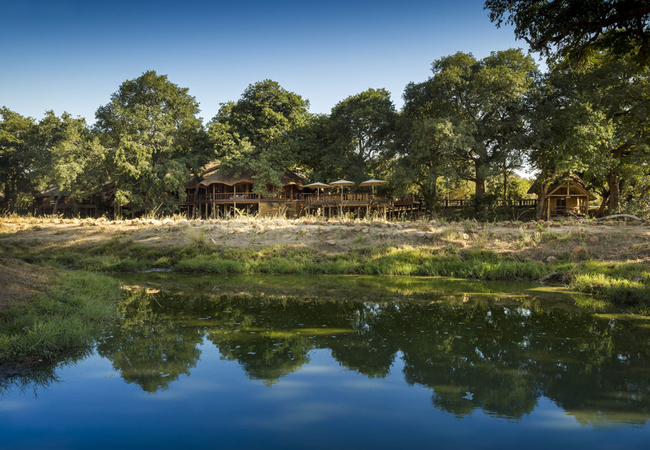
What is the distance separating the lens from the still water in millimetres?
3506

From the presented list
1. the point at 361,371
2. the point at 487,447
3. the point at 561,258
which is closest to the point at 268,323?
the point at 361,371

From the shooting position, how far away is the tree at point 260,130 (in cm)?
3512

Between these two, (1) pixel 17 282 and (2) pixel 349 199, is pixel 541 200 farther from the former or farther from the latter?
(1) pixel 17 282

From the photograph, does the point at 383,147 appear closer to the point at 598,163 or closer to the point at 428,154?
the point at 428,154

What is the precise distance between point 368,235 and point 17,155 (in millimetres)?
44730

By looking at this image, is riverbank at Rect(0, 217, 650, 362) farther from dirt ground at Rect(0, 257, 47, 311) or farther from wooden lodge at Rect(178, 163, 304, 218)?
wooden lodge at Rect(178, 163, 304, 218)

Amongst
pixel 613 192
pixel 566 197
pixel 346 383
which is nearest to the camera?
pixel 346 383

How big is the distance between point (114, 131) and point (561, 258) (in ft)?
123

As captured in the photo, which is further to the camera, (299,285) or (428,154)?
(428,154)

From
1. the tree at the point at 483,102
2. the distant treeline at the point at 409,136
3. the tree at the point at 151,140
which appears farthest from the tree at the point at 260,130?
the tree at the point at 483,102

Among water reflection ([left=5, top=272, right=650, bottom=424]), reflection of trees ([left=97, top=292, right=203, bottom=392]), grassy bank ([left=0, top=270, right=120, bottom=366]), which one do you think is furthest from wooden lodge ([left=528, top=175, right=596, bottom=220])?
grassy bank ([left=0, top=270, right=120, bottom=366])

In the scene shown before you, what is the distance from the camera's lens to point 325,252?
15.4m

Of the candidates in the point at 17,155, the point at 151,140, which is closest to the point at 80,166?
the point at 151,140

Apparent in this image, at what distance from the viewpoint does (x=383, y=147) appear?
3631 cm
